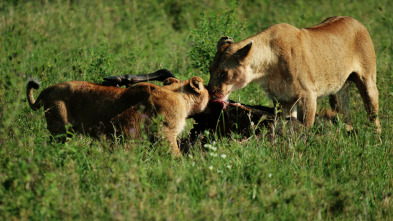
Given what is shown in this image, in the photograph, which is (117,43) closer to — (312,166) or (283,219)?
(312,166)

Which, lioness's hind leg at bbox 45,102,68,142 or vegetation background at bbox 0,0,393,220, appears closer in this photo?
vegetation background at bbox 0,0,393,220

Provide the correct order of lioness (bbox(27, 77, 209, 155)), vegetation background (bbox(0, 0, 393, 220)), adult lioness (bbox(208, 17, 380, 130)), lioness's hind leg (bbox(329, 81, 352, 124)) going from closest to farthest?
vegetation background (bbox(0, 0, 393, 220))
lioness (bbox(27, 77, 209, 155))
adult lioness (bbox(208, 17, 380, 130))
lioness's hind leg (bbox(329, 81, 352, 124))

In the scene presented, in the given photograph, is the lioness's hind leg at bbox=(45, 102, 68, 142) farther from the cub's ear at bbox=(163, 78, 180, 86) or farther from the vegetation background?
the cub's ear at bbox=(163, 78, 180, 86)

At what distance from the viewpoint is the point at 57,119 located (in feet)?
16.2

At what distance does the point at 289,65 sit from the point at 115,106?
2.03 metres

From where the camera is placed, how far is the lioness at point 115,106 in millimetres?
4891

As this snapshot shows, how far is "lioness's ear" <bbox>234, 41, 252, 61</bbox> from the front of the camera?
18.1 ft

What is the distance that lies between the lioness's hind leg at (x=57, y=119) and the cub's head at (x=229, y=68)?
1.58 m

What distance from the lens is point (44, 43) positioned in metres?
8.83

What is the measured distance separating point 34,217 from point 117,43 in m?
6.41

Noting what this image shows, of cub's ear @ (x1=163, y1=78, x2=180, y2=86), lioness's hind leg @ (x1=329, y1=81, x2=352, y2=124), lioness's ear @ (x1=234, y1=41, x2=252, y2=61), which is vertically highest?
lioness's ear @ (x1=234, y1=41, x2=252, y2=61)

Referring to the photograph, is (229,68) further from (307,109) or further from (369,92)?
(369,92)

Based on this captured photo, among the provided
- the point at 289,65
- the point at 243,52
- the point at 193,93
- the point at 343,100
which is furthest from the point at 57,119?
the point at 343,100

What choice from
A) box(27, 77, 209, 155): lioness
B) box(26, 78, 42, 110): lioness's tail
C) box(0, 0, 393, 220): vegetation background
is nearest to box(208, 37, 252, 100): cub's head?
box(27, 77, 209, 155): lioness
